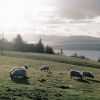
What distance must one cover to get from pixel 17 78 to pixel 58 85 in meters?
7.76

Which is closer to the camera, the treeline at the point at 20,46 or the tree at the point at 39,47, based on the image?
the treeline at the point at 20,46

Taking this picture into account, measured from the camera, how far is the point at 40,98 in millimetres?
34281

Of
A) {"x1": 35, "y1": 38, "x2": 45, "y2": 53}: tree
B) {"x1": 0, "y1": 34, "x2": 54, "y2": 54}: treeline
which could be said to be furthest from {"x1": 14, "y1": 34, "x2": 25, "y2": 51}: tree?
{"x1": 35, "y1": 38, "x2": 45, "y2": 53}: tree

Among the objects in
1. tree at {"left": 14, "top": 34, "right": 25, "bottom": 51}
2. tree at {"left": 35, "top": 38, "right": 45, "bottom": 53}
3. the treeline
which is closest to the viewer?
the treeline

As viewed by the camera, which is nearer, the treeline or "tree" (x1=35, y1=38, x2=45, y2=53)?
the treeline

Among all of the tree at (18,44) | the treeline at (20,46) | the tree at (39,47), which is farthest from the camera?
the tree at (39,47)

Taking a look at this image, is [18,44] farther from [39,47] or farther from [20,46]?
[39,47]

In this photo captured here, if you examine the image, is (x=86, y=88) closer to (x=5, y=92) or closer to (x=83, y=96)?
(x=83, y=96)

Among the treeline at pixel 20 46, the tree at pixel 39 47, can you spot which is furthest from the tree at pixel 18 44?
the tree at pixel 39 47

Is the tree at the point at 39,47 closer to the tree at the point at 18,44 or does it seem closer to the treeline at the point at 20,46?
the treeline at the point at 20,46

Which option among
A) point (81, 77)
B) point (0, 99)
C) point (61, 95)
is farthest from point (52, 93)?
point (81, 77)

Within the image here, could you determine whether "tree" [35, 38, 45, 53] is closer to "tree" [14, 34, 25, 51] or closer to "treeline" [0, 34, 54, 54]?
"treeline" [0, 34, 54, 54]

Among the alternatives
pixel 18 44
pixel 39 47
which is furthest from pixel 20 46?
pixel 39 47

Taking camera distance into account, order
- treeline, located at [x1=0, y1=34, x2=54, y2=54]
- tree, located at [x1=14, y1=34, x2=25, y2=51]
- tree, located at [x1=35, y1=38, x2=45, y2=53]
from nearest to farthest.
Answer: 1. treeline, located at [x1=0, y1=34, x2=54, y2=54]
2. tree, located at [x1=14, y1=34, x2=25, y2=51]
3. tree, located at [x1=35, y1=38, x2=45, y2=53]
